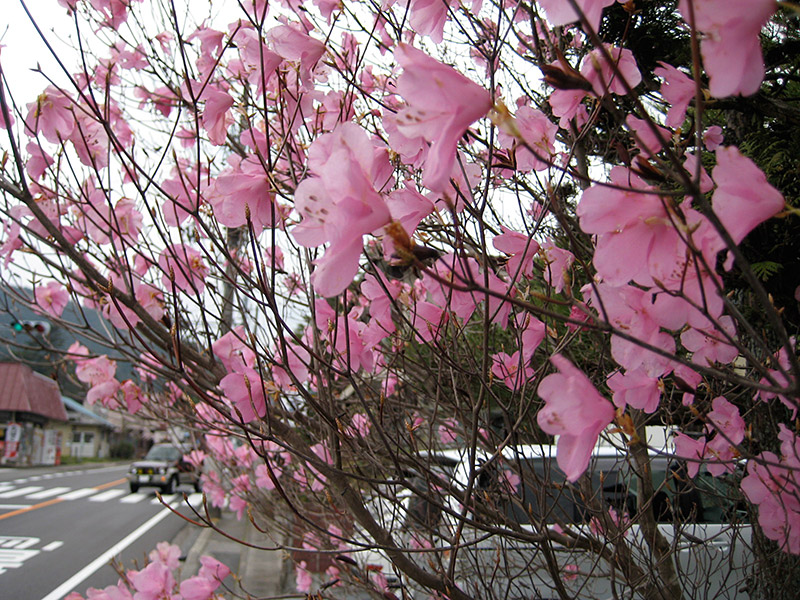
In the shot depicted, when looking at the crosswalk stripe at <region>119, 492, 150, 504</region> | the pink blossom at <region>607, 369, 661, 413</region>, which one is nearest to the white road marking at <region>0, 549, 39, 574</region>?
the crosswalk stripe at <region>119, 492, 150, 504</region>

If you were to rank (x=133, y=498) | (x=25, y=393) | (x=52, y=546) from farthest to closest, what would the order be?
(x=25, y=393), (x=133, y=498), (x=52, y=546)

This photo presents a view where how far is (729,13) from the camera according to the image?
0.67m

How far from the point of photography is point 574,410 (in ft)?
2.86

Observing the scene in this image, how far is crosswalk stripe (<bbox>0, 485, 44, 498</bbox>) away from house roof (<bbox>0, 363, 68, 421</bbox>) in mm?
11159

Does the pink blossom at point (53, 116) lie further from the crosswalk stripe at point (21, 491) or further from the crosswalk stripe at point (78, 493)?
the crosswalk stripe at point (78, 493)

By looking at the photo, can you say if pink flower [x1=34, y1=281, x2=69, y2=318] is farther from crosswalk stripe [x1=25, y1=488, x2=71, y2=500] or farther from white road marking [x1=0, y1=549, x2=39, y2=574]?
crosswalk stripe [x1=25, y1=488, x2=71, y2=500]

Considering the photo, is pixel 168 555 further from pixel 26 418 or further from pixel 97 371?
pixel 26 418

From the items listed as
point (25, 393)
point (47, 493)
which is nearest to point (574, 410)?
point (47, 493)

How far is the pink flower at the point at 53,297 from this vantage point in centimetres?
245

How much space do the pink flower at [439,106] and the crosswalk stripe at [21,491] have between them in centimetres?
1702

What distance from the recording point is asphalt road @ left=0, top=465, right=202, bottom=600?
6891 mm

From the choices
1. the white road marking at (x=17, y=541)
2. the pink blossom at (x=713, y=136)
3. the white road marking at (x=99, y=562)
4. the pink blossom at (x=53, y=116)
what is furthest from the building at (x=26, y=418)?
the pink blossom at (x=713, y=136)

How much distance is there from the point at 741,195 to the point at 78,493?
62.1 ft

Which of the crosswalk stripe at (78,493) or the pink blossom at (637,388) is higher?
the pink blossom at (637,388)
